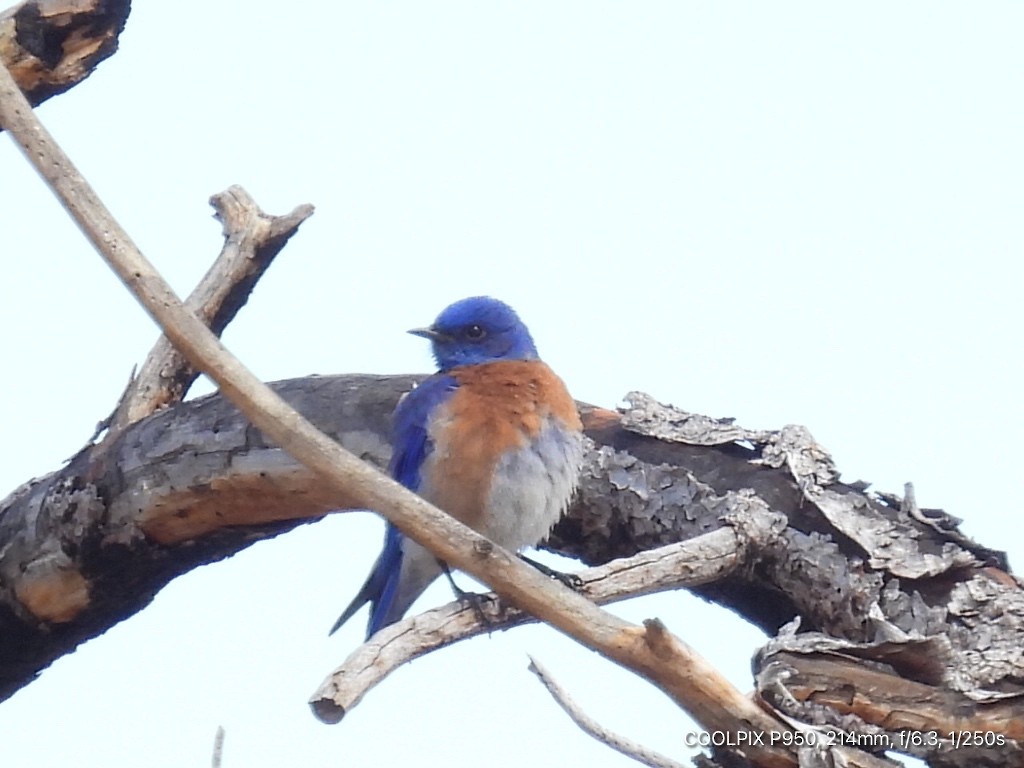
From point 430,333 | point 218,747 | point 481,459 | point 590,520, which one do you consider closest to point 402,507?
point 218,747

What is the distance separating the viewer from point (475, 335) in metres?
5.86

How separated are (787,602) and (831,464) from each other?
44 centimetres

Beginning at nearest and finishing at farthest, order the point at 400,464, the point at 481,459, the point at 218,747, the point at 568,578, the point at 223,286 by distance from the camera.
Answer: the point at 218,747, the point at 568,578, the point at 481,459, the point at 400,464, the point at 223,286

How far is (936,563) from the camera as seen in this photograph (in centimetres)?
417

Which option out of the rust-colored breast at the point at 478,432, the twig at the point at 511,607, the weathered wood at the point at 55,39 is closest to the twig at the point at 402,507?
the twig at the point at 511,607

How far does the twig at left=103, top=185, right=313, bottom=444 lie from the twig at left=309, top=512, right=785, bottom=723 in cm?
187

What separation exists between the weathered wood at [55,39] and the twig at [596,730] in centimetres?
276

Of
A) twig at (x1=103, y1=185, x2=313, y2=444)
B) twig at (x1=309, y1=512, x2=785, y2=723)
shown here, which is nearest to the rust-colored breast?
twig at (x1=309, y1=512, x2=785, y2=723)

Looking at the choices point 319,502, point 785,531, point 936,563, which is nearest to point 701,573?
point 785,531

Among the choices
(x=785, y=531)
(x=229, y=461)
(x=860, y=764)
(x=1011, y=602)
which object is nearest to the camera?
(x=860, y=764)

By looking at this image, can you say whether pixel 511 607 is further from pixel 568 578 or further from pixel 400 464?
pixel 400 464

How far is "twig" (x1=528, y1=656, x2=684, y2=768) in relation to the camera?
144 inches

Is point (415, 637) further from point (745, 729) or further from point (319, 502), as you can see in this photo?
point (319, 502)

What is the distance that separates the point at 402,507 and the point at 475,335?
2611mm
